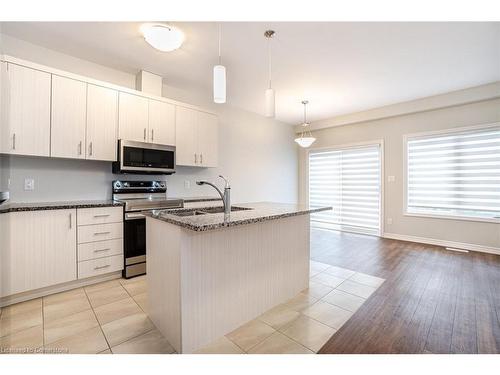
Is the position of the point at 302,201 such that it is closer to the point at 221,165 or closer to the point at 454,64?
the point at 221,165

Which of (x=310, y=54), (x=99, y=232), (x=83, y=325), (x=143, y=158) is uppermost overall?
(x=310, y=54)

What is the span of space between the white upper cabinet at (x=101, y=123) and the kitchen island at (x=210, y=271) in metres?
1.42

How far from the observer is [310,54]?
275 centimetres

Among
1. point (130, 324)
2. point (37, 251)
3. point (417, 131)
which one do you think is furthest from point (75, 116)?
point (417, 131)

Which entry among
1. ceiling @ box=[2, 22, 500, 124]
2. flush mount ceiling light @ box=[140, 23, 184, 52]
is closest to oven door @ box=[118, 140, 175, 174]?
ceiling @ box=[2, 22, 500, 124]

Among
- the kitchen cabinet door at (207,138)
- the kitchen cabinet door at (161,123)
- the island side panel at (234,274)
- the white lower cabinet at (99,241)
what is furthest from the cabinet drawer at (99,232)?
the island side panel at (234,274)

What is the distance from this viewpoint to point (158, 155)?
10.3ft

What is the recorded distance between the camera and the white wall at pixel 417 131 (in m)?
3.77

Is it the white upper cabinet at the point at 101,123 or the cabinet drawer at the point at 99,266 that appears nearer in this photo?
the cabinet drawer at the point at 99,266

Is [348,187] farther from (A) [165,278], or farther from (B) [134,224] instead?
(A) [165,278]

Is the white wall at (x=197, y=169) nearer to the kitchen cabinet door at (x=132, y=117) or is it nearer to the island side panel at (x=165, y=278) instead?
the kitchen cabinet door at (x=132, y=117)

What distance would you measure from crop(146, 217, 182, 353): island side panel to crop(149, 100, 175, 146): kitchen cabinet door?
1.68 m

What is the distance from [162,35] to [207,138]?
5.77 ft
